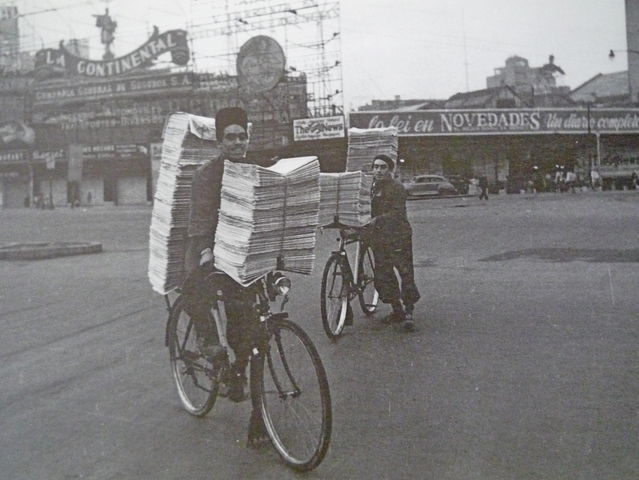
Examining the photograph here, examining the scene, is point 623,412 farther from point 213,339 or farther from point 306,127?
point 306,127

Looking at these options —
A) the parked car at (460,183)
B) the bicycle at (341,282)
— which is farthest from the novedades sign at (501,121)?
the bicycle at (341,282)

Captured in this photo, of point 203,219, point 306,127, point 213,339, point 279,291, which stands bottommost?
point 213,339

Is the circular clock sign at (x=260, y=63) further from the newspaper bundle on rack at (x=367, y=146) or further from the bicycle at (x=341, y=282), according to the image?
the bicycle at (x=341, y=282)

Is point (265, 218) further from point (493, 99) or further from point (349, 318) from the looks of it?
point (493, 99)

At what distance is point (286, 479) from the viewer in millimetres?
3344

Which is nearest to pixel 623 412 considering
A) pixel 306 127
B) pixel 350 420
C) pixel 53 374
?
pixel 350 420

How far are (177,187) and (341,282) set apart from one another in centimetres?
241

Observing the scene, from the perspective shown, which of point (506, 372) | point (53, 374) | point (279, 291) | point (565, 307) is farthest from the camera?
point (565, 307)

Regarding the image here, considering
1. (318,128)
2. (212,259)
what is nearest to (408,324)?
(212,259)

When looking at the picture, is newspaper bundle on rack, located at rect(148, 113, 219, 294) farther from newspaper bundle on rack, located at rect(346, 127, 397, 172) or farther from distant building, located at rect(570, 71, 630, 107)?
distant building, located at rect(570, 71, 630, 107)

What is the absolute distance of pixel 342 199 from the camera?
655 centimetres

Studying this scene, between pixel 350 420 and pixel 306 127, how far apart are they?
39.4 m

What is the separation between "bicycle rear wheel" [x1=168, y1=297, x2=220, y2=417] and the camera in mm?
4246

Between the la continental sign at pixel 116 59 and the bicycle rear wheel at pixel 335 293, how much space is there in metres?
46.2
